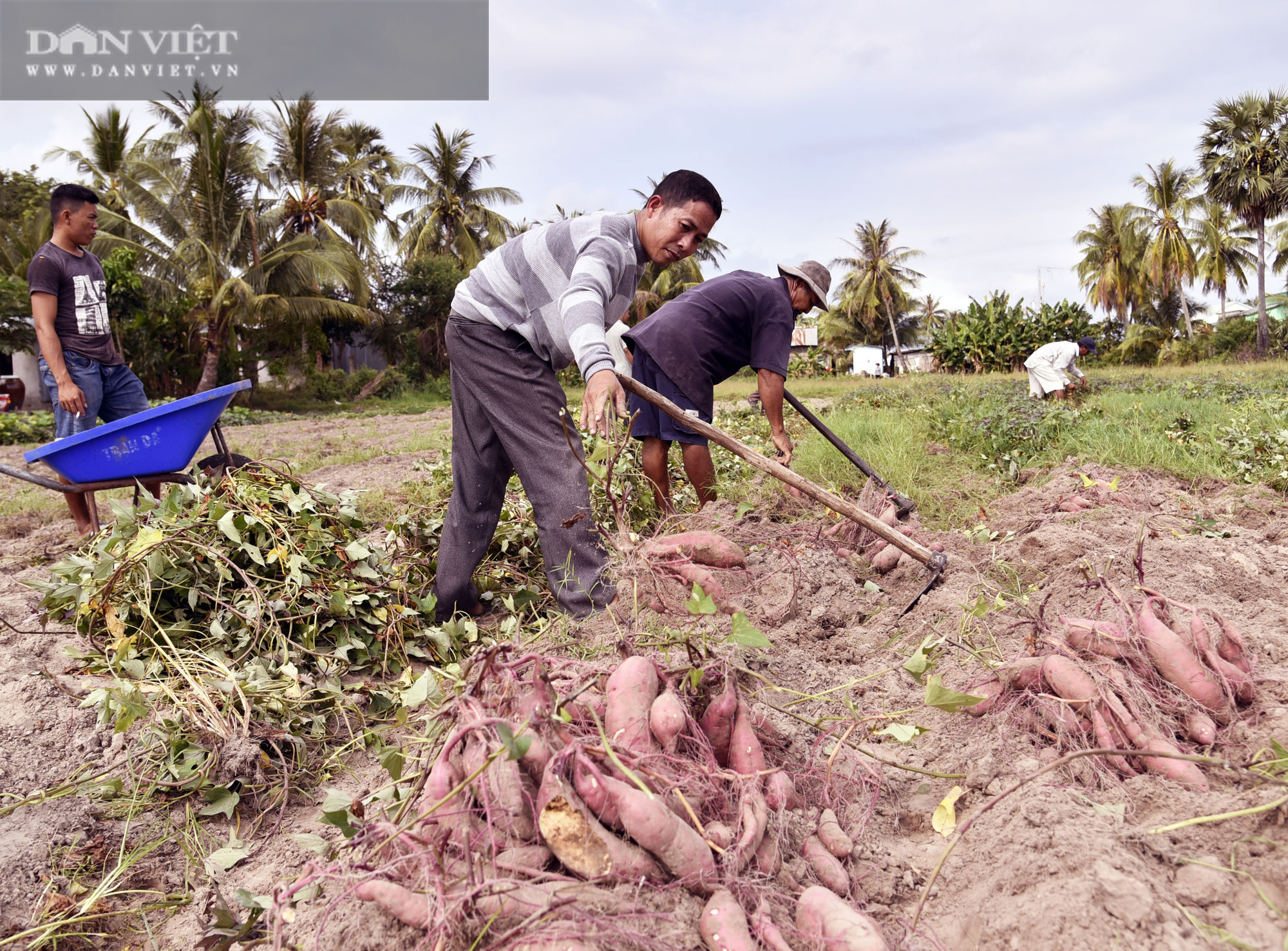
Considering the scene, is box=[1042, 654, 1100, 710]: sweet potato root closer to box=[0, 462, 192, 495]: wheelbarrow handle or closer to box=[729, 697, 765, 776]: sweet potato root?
box=[729, 697, 765, 776]: sweet potato root

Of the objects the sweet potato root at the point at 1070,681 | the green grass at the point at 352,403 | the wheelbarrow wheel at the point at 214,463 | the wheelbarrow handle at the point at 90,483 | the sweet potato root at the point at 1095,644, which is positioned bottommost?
the green grass at the point at 352,403

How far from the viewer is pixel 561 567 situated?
8.73 ft

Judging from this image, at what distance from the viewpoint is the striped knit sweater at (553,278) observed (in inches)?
101

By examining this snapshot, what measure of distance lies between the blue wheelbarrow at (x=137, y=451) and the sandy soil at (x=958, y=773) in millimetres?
552

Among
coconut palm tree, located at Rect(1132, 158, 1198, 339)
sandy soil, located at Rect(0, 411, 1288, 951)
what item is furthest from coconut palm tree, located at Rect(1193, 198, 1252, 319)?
sandy soil, located at Rect(0, 411, 1288, 951)

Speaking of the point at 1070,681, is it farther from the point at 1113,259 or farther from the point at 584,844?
the point at 1113,259

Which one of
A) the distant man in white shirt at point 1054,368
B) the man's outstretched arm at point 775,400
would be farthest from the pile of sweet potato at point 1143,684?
the distant man in white shirt at point 1054,368

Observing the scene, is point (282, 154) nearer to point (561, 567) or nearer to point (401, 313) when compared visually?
point (401, 313)

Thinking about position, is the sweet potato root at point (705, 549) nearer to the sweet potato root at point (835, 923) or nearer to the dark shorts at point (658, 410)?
the sweet potato root at point (835, 923)

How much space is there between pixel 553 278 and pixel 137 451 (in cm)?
223

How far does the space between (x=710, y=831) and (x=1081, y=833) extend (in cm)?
66

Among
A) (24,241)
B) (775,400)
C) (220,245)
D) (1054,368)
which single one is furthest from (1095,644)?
(24,241)

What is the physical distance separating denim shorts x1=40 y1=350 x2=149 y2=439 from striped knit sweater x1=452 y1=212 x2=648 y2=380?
8.02ft

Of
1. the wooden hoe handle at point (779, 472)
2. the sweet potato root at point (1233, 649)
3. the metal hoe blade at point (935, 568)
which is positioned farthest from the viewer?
the metal hoe blade at point (935, 568)
